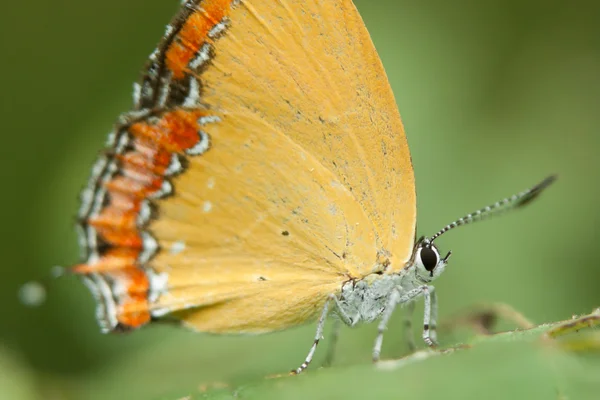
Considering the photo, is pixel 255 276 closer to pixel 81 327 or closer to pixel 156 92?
pixel 156 92

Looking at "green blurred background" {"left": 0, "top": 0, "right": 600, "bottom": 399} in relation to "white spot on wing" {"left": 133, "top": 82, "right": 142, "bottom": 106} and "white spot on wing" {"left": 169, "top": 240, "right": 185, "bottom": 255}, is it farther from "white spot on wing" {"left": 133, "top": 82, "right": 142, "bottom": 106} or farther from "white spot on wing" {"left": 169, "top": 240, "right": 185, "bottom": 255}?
"white spot on wing" {"left": 133, "top": 82, "right": 142, "bottom": 106}

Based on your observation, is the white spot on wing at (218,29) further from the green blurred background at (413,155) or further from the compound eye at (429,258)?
the green blurred background at (413,155)

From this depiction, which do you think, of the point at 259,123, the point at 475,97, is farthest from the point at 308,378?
the point at 475,97

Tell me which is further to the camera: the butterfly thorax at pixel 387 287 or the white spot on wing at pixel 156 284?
the white spot on wing at pixel 156 284

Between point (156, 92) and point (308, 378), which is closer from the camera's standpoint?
point (308, 378)

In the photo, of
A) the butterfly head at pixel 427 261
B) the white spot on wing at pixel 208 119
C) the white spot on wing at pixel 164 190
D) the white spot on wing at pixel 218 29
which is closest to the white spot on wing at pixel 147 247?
the white spot on wing at pixel 164 190
